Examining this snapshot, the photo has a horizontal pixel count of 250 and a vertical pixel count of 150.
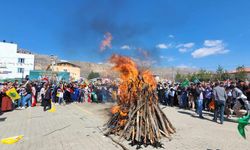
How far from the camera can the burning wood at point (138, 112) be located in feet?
22.0

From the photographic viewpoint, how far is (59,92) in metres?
16.7

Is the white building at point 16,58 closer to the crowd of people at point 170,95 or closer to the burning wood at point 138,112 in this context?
the crowd of people at point 170,95

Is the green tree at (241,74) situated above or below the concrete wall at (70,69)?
below

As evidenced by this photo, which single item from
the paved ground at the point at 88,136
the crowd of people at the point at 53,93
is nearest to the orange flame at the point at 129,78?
the paved ground at the point at 88,136

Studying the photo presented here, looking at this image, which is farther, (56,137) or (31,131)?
(31,131)

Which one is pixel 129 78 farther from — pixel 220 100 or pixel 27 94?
pixel 27 94

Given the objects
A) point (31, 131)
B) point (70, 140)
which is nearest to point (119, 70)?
point (70, 140)

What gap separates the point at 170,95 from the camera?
16906 millimetres

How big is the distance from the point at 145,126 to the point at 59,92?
1191cm

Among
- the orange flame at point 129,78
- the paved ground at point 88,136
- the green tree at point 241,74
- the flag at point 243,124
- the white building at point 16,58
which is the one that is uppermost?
the white building at point 16,58

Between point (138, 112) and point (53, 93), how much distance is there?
12.7 metres

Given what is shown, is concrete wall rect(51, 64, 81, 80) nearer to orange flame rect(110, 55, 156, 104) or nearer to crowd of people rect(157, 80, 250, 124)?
crowd of people rect(157, 80, 250, 124)

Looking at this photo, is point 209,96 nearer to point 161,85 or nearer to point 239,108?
point 239,108

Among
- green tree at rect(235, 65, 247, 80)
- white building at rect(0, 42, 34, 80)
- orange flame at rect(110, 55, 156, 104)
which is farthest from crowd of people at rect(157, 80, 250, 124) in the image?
white building at rect(0, 42, 34, 80)
